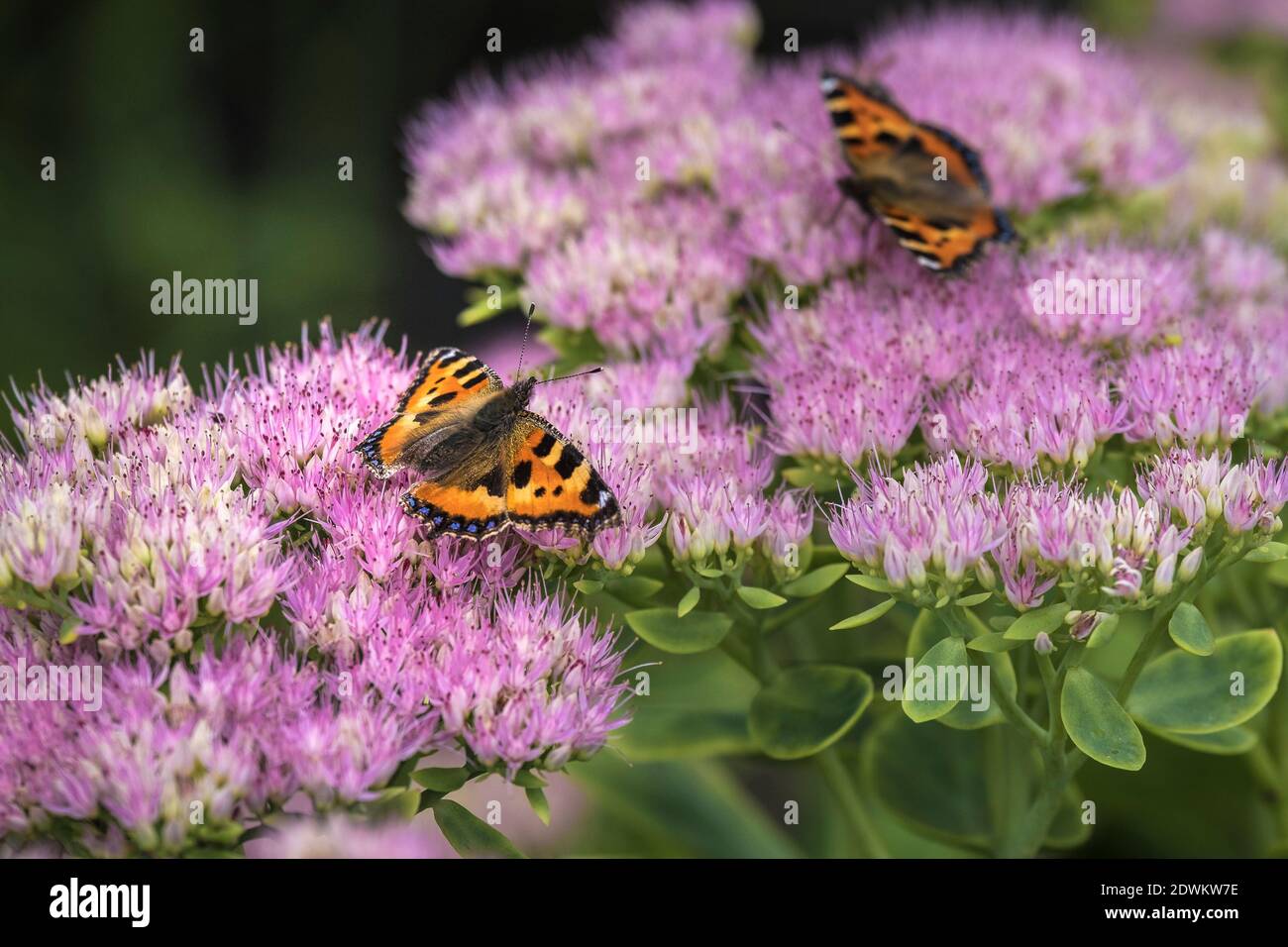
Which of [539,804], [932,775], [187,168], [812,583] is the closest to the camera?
[539,804]

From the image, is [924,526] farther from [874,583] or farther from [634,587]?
[634,587]

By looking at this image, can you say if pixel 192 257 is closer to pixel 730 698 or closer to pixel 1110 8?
pixel 730 698

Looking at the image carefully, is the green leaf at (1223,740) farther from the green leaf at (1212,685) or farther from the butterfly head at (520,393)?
the butterfly head at (520,393)

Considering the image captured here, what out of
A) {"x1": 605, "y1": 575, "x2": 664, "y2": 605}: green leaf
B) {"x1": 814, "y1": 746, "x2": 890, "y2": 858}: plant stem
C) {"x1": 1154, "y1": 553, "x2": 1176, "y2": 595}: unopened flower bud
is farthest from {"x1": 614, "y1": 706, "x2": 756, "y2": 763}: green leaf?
{"x1": 1154, "y1": 553, "x2": 1176, "y2": 595}: unopened flower bud

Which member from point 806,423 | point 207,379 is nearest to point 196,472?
point 207,379

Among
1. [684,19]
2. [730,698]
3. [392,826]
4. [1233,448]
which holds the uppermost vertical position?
[684,19]

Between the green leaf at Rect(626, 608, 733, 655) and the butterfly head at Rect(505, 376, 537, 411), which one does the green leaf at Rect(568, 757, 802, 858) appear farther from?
the butterfly head at Rect(505, 376, 537, 411)

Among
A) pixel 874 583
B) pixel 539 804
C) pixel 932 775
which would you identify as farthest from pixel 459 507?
pixel 932 775
